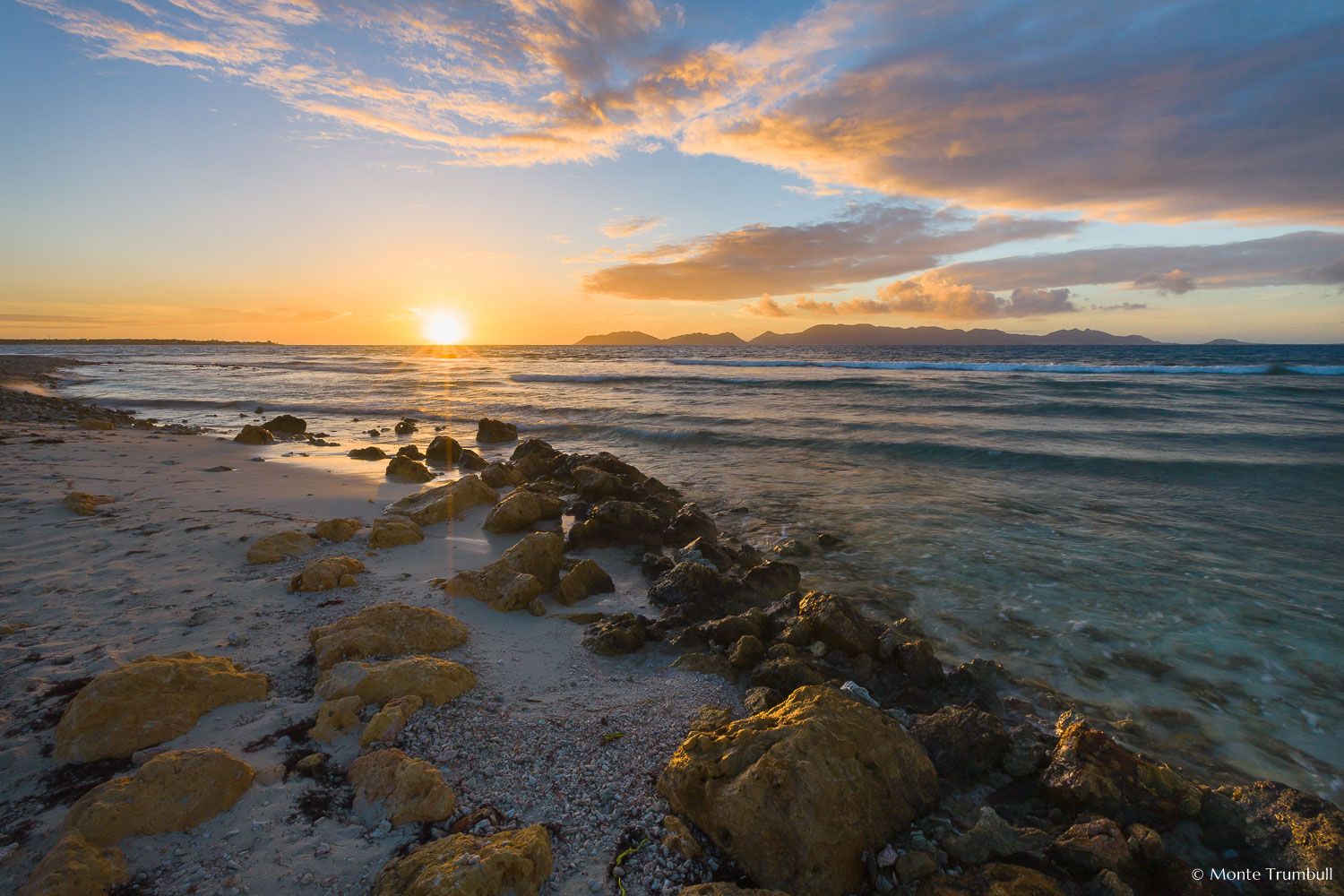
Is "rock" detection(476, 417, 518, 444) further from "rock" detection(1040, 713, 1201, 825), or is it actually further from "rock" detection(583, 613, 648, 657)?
"rock" detection(1040, 713, 1201, 825)

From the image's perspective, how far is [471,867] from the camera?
2420 millimetres

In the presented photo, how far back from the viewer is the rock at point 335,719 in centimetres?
346

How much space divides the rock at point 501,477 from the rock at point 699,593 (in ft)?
19.3

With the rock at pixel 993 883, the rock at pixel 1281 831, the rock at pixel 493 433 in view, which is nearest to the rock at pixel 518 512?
the rock at pixel 993 883

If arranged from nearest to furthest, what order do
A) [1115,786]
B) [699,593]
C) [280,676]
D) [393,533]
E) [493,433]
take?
[1115,786] < [280,676] < [699,593] < [393,533] < [493,433]

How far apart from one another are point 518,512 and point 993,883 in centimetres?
724

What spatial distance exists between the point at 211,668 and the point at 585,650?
2.79m

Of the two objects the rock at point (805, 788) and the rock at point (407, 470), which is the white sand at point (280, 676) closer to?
the rock at point (805, 788)

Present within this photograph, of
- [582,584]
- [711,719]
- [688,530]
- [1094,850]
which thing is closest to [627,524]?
[688,530]

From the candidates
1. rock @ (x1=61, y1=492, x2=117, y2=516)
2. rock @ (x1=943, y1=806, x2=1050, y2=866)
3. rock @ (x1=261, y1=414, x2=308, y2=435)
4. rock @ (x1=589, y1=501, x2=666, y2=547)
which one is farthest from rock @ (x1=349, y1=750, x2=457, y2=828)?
rock @ (x1=261, y1=414, x2=308, y2=435)

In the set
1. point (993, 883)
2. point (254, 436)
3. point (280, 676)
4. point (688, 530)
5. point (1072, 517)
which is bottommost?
point (1072, 517)

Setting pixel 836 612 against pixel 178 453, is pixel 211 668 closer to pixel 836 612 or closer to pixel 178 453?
pixel 836 612

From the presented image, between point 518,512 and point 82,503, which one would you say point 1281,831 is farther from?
point 82,503

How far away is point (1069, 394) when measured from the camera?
28.2 meters
